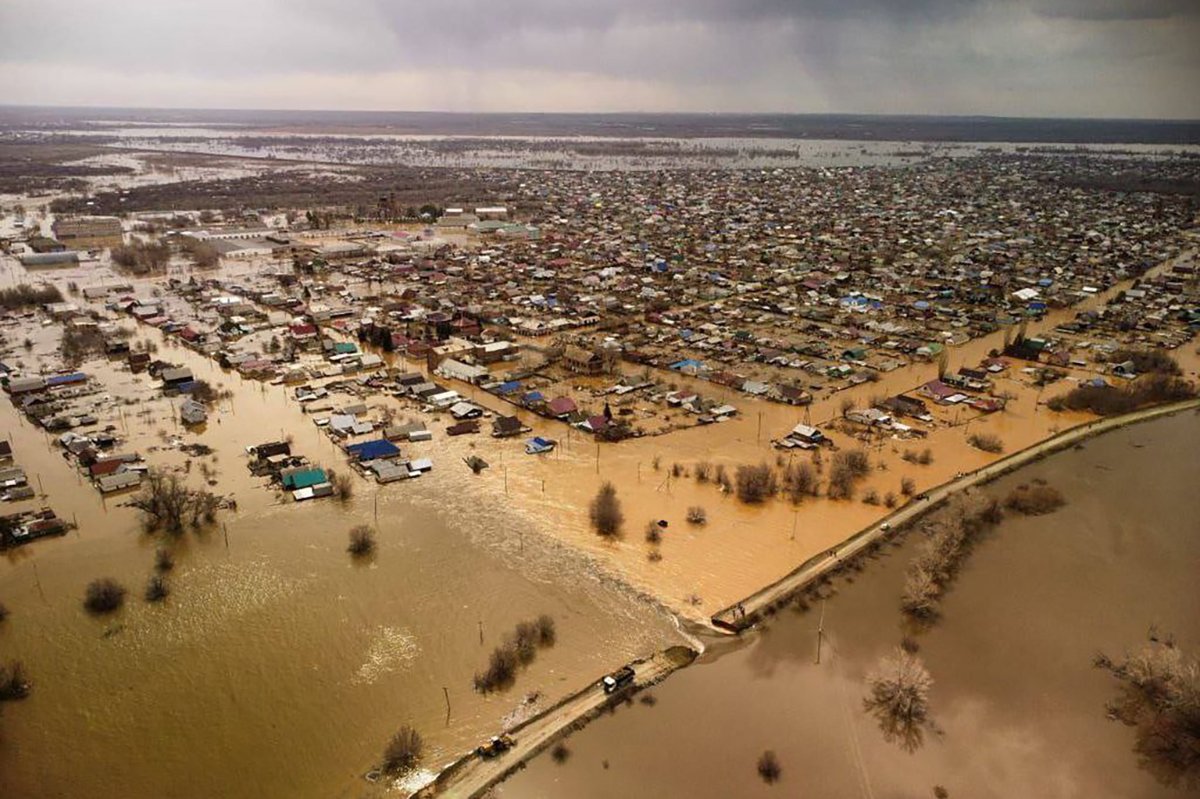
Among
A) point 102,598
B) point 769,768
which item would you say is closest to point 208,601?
point 102,598

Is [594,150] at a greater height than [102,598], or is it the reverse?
[594,150]

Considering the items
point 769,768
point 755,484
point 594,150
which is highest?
point 594,150

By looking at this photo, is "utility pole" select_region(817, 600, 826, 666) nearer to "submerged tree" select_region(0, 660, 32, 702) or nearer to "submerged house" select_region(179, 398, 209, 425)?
"submerged tree" select_region(0, 660, 32, 702)

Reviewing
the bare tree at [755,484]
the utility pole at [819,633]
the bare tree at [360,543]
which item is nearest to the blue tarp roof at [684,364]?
the bare tree at [755,484]

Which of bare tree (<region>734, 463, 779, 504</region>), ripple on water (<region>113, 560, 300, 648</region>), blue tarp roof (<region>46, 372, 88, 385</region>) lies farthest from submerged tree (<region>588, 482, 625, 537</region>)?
blue tarp roof (<region>46, 372, 88, 385</region>)

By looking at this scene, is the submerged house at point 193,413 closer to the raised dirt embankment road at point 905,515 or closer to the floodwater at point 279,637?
the floodwater at point 279,637

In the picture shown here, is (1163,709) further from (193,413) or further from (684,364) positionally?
(193,413)
